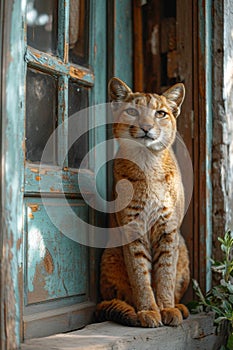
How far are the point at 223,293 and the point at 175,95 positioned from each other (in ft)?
3.15

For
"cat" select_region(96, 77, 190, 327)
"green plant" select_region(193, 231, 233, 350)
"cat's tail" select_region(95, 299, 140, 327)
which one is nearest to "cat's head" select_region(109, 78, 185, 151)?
"cat" select_region(96, 77, 190, 327)

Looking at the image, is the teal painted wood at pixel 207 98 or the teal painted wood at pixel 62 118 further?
the teal painted wood at pixel 207 98

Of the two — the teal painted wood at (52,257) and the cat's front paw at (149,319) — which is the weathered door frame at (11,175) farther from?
the cat's front paw at (149,319)

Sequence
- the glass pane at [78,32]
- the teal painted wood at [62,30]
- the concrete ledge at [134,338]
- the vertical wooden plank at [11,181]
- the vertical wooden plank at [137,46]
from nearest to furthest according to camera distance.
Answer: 1. the vertical wooden plank at [11,181]
2. the concrete ledge at [134,338]
3. the teal painted wood at [62,30]
4. the glass pane at [78,32]
5. the vertical wooden plank at [137,46]

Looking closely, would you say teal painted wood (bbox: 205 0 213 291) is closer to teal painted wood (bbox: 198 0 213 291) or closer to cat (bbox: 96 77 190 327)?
teal painted wood (bbox: 198 0 213 291)

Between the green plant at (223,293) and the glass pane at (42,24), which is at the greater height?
the glass pane at (42,24)

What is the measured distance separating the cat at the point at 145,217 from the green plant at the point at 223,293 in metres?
0.14

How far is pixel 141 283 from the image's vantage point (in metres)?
2.22

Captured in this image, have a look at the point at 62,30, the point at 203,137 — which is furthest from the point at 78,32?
the point at 203,137

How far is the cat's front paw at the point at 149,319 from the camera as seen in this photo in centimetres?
213

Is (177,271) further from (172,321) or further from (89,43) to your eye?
(89,43)

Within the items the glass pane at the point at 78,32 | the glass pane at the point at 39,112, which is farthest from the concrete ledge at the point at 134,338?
the glass pane at the point at 78,32

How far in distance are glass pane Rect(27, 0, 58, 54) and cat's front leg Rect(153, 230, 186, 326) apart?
1000mm

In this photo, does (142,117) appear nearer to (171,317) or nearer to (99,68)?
(99,68)
